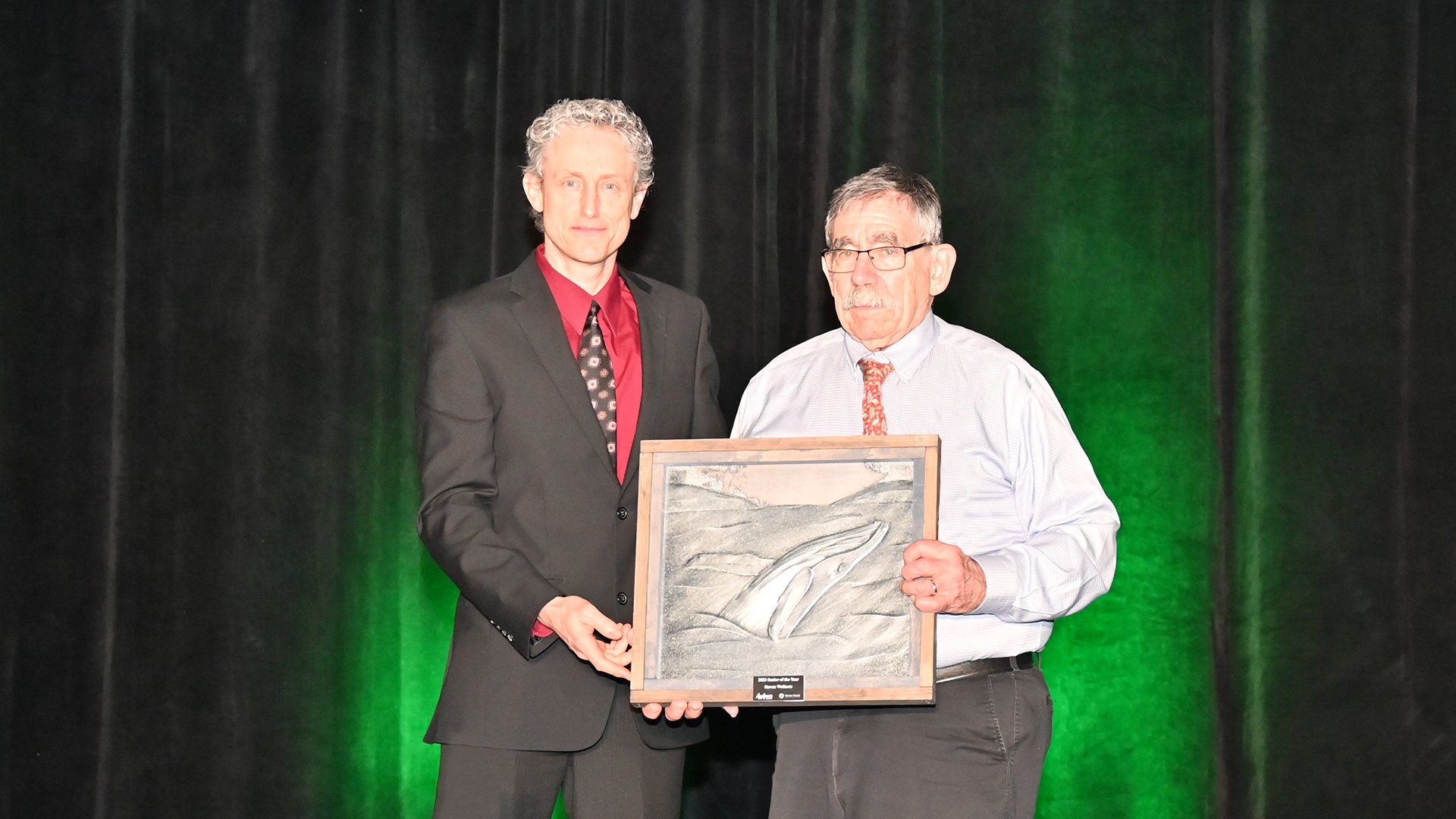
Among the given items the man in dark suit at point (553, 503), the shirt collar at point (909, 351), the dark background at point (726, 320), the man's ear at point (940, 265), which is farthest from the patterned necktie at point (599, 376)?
the dark background at point (726, 320)

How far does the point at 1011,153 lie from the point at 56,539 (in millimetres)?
2738

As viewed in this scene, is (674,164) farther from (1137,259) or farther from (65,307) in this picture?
(65,307)

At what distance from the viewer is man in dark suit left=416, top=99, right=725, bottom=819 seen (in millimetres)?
2281

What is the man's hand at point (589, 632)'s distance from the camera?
2186 millimetres

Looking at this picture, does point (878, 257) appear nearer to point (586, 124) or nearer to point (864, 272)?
point (864, 272)

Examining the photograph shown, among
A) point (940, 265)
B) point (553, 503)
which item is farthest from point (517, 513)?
point (940, 265)

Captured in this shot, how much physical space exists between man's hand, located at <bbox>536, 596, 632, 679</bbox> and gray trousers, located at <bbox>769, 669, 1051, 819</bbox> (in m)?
0.31

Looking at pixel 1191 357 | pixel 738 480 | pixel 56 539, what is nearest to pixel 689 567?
pixel 738 480

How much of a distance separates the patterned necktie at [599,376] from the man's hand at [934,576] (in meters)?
0.59

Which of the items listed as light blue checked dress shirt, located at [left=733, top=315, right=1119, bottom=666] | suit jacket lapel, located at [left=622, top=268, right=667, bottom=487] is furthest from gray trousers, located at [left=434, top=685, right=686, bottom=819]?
light blue checked dress shirt, located at [left=733, top=315, right=1119, bottom=666]

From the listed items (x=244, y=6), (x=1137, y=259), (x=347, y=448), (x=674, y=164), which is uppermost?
(x=244, y=6)

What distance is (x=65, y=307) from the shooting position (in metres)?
3.78

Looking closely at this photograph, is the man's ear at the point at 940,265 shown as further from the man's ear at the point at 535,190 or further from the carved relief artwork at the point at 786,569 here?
the man's ear at the point at 535,190

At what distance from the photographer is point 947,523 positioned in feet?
7.45
